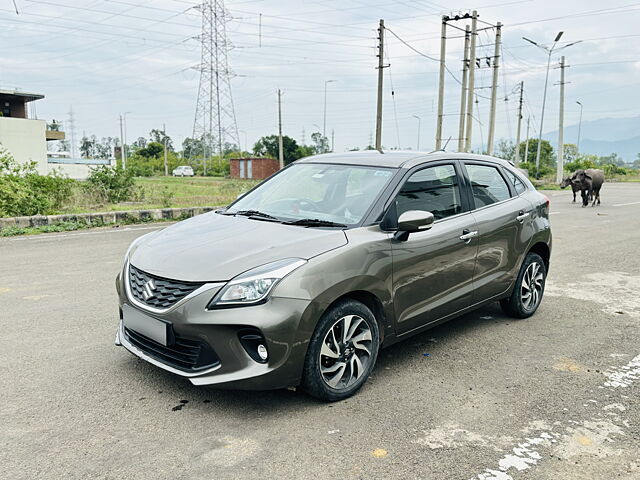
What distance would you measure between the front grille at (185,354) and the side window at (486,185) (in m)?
2.81

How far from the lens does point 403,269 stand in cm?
421

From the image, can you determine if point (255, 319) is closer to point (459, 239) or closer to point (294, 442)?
point (294, 442)

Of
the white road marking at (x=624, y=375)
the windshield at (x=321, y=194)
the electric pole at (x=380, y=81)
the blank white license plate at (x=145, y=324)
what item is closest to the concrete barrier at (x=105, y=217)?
the windshield at (x=321, y=194)

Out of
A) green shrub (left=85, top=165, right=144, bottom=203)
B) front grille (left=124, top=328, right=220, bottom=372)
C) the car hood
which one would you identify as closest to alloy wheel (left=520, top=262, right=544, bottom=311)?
the car hood

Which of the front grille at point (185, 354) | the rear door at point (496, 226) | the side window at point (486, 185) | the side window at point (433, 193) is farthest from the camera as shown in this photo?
the side window at point (486, 185)

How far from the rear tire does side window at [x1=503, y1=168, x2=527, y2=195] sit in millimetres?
656

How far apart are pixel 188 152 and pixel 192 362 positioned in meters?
103

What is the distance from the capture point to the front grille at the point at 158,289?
11.6 ft

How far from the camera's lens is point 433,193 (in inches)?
188

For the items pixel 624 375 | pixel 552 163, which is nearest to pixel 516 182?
pixel 624 375

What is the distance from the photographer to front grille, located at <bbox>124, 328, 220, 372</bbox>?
350cm

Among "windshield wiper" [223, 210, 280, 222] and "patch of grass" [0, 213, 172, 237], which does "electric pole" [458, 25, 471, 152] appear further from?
"windshield wiper" [223, 210, 280, 222]

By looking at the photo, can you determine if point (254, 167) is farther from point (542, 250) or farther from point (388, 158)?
point (388, 158)

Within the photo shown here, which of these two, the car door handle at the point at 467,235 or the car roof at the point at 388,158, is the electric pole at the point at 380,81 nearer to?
the car roof at the point at 388,158
